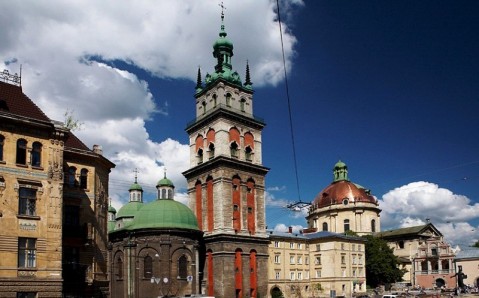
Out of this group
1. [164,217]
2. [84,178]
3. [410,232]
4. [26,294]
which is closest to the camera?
[26,294]

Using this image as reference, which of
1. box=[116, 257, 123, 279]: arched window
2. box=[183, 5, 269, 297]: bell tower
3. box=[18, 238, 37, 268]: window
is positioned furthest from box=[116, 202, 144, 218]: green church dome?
box=[18, 238, 37, 268]: window

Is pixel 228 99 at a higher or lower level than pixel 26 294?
higher

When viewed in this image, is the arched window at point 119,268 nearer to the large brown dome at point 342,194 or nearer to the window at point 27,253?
the window at point 27,253

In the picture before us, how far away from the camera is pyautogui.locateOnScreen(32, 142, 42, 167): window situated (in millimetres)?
33966

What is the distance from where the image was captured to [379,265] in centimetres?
9200

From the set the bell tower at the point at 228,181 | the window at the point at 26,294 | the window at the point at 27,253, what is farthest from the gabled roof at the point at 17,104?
the bell tower at the point at 228,181

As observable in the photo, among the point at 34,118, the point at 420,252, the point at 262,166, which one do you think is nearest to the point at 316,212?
the point at 420,252

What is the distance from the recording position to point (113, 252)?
68.2 metres

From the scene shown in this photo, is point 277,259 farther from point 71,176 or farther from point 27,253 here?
point 27,253

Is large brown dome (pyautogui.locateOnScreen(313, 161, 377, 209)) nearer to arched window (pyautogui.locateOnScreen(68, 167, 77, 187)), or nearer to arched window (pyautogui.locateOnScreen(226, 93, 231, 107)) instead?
arched window (pyautogui.locateOnScreen(226, 93, 231, 107))

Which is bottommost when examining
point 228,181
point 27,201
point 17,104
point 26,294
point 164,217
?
point 26,294

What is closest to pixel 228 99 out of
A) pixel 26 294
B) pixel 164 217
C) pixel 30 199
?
pixel 164 217

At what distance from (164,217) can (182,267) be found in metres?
6.89

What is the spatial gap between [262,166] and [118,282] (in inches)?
1045
